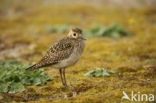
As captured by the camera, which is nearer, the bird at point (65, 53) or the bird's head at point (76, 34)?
the bird at point (65, 53)

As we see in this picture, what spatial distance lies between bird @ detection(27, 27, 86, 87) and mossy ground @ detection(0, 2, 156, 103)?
2.58 ft

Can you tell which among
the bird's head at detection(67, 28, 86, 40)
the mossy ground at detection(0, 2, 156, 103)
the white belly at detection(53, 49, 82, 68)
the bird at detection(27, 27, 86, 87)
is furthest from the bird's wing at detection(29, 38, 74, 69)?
the mossy ground at detection(0, 2, 156, 103)

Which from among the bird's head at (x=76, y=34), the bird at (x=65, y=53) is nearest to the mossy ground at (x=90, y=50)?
the bird at (x=65, y=53)

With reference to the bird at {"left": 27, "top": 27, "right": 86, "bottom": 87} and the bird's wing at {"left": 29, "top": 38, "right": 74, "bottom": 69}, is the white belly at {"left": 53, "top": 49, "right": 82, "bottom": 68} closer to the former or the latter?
the bird at {"left": 27, "top": 27, "right": 86, "bottom": 87}

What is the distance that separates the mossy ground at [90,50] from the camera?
17.0 meters

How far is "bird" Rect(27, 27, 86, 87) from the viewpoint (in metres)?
17.3

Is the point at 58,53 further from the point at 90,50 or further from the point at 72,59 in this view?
the point at 90,50

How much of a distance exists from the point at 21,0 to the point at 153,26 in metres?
14.2

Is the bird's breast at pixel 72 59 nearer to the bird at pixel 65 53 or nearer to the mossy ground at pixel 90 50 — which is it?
the bird at pixel 65 53

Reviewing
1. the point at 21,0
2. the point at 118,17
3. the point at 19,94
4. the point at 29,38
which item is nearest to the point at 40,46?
the point at 29,38

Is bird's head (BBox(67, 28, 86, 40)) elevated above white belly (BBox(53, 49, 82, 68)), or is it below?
above

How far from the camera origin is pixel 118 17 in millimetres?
35125

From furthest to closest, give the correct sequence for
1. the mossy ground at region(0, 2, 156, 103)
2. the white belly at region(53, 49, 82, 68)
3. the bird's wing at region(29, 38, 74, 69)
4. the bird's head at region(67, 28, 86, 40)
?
the bird's head at region(67, 28, 86, 40), the bird's wing at region(29, 38, 74, 69), the white belly at region(53, 49, 82, 68), the mossy ground at region(0, 2, 156, 103)

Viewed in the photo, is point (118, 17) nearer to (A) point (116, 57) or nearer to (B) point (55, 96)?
(A) point (116, 57)
